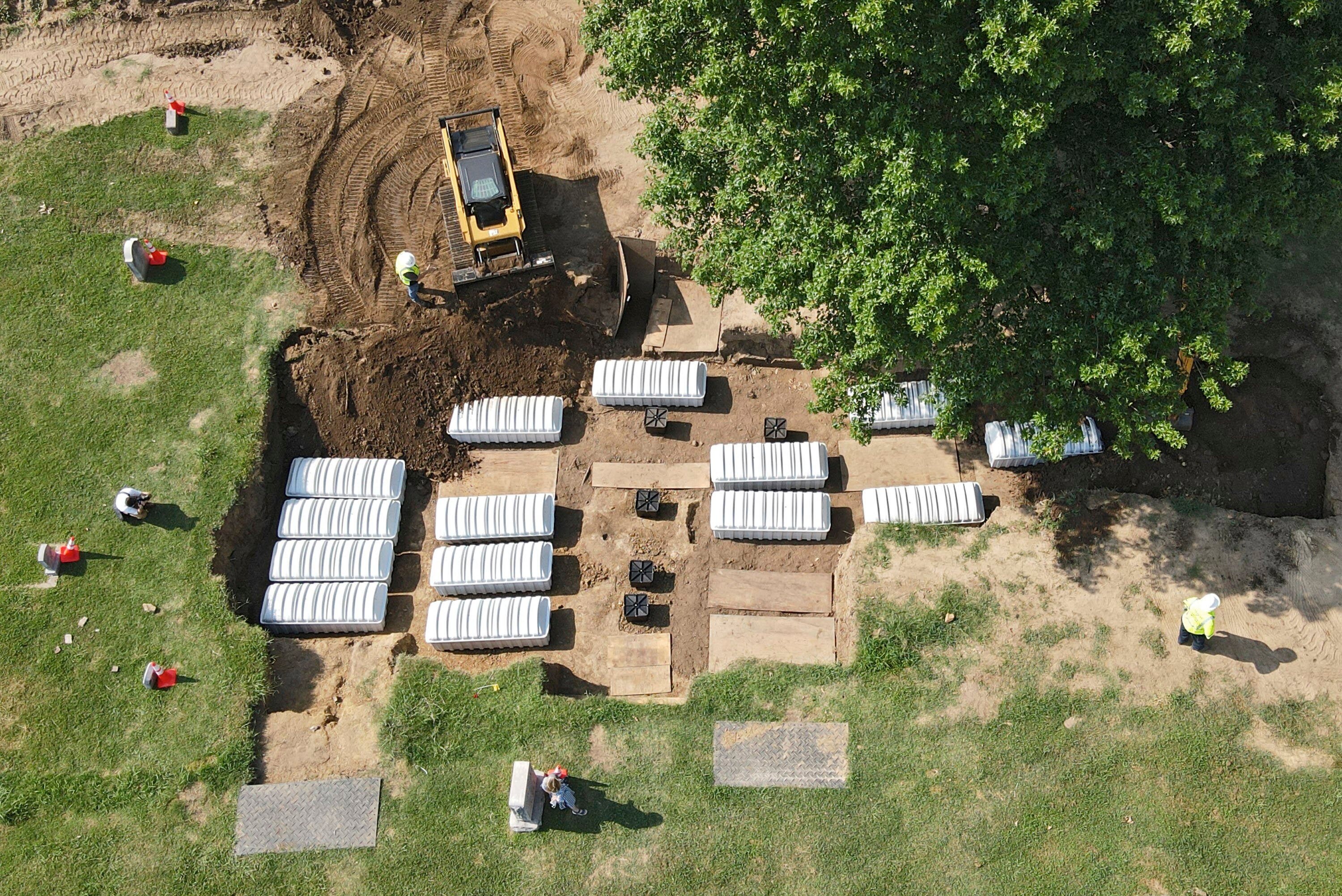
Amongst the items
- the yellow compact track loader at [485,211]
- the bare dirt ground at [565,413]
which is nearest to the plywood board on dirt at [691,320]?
the bare dirt ground at [565,413]

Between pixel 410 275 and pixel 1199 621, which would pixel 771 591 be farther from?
pixel 410 275

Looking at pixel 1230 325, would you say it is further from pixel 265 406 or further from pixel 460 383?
pixel 265 406

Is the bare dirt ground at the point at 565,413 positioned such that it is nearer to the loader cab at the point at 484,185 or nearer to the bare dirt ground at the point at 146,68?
the bare dirt ground at the point at 146,68

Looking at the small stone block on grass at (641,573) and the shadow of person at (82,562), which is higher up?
the shadow of person at (82,562)

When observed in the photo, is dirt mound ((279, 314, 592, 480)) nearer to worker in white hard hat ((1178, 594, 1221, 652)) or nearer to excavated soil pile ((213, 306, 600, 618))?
excavated soil pile ((213, 306, 600, 618))

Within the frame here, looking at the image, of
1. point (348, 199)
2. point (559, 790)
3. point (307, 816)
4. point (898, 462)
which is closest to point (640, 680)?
point (559, 790)

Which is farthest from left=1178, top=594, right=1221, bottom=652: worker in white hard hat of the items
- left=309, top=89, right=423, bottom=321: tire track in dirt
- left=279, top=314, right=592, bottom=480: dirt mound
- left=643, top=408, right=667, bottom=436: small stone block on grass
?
left=309, top=89, right=423, bottom=321: tire track in dirt
